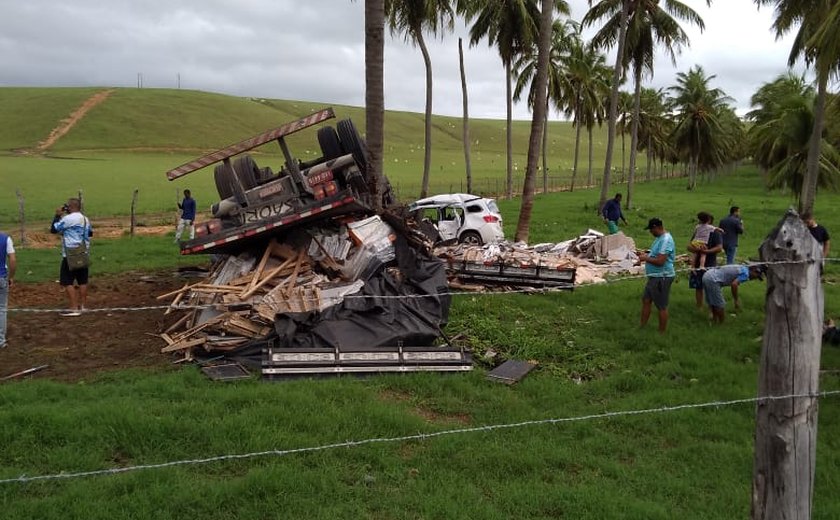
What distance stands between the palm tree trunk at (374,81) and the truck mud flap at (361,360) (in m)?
5.08

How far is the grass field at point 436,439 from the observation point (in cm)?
469

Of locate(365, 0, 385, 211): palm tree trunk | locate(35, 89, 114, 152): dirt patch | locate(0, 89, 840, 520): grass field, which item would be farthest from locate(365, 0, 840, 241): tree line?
locate(35, 89, 114, 152): dirt patch

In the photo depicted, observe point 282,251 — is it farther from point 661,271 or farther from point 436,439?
point 661,271

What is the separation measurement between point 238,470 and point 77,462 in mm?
1279

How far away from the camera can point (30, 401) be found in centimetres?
650

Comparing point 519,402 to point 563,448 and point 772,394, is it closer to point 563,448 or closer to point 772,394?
point 563,448

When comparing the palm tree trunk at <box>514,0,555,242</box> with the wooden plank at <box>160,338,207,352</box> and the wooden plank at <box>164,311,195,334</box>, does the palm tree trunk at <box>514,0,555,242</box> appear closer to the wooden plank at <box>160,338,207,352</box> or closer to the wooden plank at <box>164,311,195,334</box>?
the wooden plank at <box>164,311,195,334</box>

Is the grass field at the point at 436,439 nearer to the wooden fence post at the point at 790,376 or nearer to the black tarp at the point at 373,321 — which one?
the black tarp at the point at 373,321

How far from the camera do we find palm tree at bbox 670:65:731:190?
170 ft

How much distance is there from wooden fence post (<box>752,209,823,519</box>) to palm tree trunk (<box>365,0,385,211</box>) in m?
9.71

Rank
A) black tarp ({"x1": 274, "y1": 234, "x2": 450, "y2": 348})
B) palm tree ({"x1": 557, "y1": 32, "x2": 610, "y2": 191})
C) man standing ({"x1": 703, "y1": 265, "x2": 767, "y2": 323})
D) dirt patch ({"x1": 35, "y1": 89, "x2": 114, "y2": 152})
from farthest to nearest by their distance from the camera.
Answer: dirt patch ({"x1": 35, "y1": 89, "x2": 114, "y2": 152}) → palm tree ({"x1": 557, "y1": 32, "x2": 610, "y2": 191}) → man standing ({"x1": 703, "y1": 265, "x2": 767, "y2": 323}) → black tarp ({"x1": 274, "y1": 234, "x2": 450, "y2": 348})

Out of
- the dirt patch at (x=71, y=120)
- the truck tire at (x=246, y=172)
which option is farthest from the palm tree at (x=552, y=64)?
the dirt patch at (x=71, y=120)

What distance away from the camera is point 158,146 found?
93.5 meters

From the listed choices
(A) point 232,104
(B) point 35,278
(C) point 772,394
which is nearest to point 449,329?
(C) point 772,394
